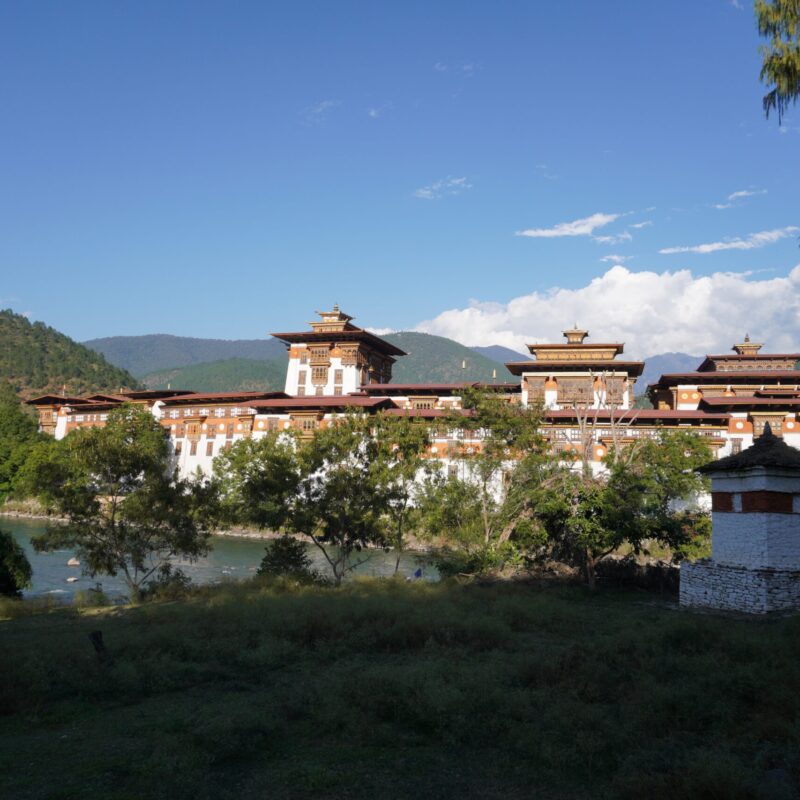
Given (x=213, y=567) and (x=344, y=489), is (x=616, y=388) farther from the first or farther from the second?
(x=344, y=489)

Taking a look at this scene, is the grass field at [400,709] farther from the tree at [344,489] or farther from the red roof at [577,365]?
the red roof at [577,365]

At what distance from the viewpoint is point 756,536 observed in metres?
18.6

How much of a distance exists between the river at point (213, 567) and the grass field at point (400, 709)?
533 inches

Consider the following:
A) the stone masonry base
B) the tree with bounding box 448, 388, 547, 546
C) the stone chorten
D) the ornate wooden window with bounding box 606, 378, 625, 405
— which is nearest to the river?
the tree with bounding box 448, 388, 547, 546

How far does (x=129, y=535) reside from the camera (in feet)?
85.9

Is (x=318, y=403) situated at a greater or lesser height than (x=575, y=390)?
lesser

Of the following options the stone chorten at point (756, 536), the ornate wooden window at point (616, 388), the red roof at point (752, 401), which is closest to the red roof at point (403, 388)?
the ornate wooden window at point (616, 388)

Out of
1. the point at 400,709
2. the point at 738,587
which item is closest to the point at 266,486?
the point at 738,587

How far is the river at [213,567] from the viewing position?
103 feet

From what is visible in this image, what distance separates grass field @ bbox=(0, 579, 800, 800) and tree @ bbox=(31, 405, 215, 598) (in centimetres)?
904

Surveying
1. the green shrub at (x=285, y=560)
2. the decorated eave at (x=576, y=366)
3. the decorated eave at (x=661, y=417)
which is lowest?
the green shrub at (x=285, y=560)

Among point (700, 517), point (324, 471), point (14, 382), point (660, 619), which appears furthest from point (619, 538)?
point (14, 382)

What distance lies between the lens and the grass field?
7.75 meters

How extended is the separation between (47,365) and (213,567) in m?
96.8
